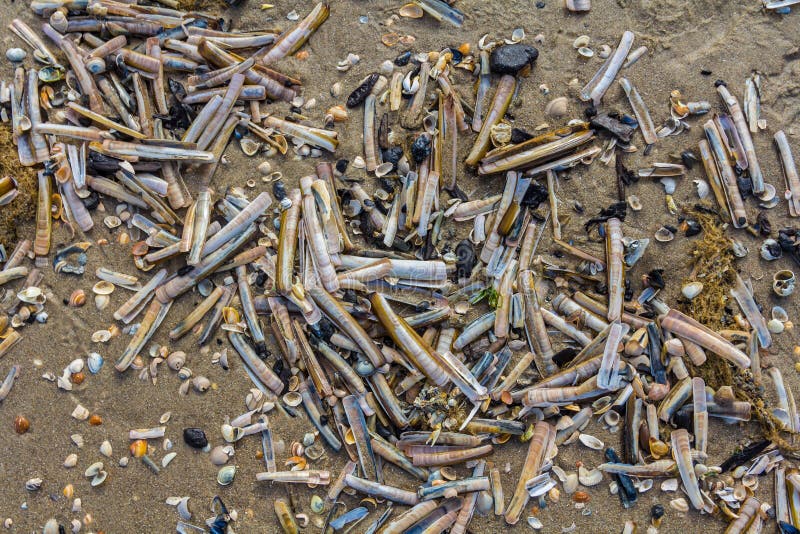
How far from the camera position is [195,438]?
12.6ft

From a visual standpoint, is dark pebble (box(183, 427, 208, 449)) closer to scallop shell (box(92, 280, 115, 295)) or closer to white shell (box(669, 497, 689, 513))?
scallop shell (box(92, 280, 115, 295))

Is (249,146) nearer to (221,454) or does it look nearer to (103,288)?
(103,288)

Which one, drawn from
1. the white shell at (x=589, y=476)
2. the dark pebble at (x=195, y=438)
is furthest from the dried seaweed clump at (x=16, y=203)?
the white shell at (x=589, y=476)

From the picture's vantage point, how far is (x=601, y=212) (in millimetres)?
4180

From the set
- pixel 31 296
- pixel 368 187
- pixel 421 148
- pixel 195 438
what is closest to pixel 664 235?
pixel 421 148

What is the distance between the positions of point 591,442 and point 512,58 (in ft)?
9.56

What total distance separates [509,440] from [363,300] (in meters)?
1.44

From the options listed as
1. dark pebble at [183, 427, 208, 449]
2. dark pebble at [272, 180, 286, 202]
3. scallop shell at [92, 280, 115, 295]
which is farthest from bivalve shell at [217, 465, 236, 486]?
dark pebble at [272, 180, 286, 202]

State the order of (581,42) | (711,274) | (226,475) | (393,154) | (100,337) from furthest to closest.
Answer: (581,42) < (393,154) < (711,274) < (100,337) < (226,475)

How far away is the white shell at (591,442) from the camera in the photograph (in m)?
3.93

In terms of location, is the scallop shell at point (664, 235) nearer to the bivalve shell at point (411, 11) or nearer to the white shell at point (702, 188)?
the white shell at point (702, 188)

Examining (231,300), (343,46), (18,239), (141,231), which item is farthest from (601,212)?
(18,239)

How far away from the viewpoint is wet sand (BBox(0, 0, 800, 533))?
3.85 meters

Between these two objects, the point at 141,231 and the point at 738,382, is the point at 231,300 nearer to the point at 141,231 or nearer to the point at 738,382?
the point at 141,231
